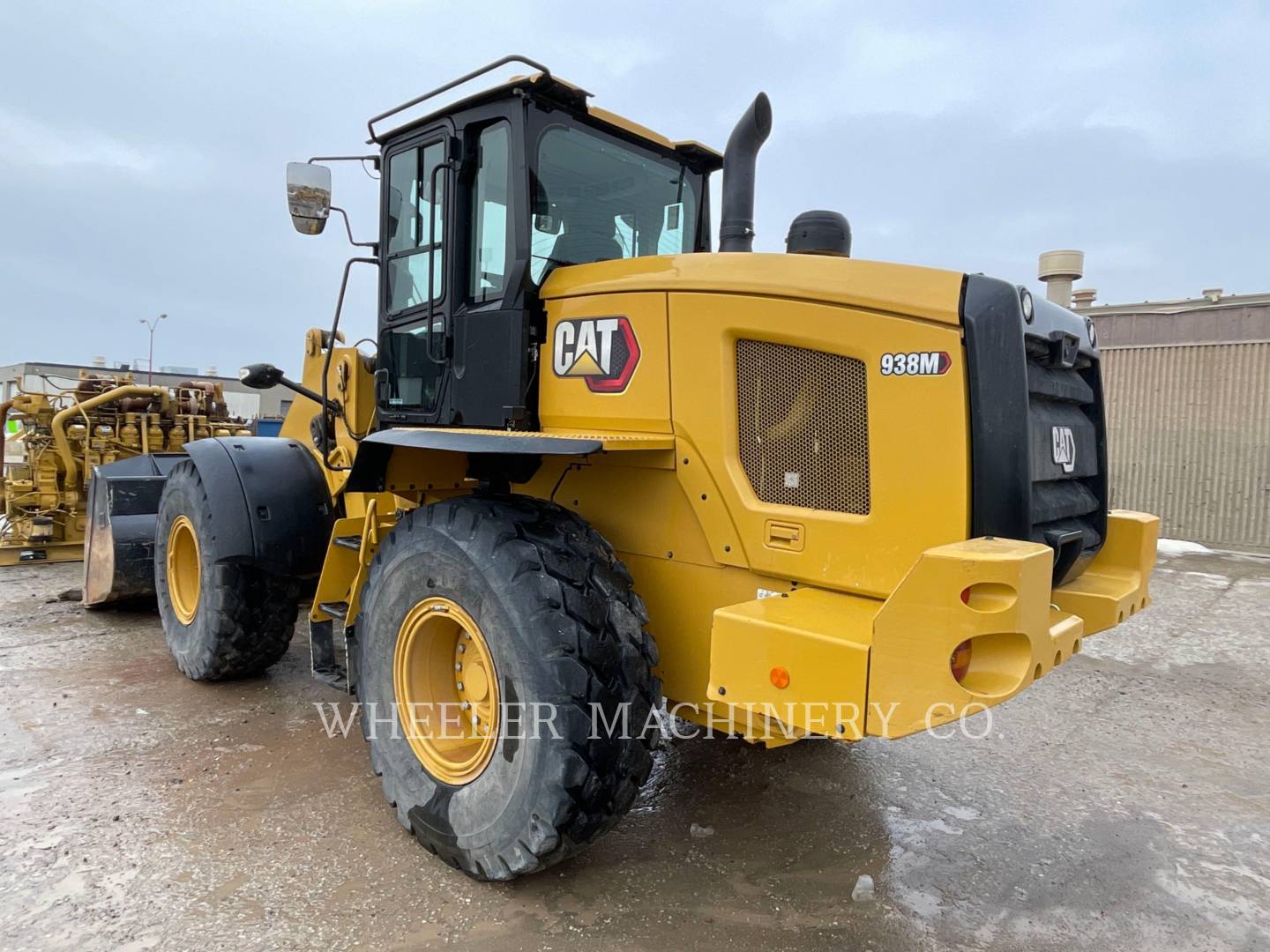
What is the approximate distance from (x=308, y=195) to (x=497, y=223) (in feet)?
3.46

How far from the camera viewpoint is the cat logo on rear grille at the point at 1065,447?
2.74 meters

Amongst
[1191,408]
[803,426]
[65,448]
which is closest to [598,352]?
[803,426]

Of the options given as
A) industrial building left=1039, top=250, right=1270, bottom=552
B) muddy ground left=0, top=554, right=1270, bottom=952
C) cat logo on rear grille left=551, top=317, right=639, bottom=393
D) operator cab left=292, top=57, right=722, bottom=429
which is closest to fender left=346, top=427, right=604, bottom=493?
operator cab left=292, top=57, right=722, bottom=429

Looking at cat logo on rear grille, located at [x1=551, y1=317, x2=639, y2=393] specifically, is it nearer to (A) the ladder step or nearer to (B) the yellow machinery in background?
(A) the ladder step

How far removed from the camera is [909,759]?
154 inches

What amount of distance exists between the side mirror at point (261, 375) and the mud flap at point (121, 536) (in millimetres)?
2100

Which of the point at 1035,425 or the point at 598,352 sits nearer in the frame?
the point at 1035,425

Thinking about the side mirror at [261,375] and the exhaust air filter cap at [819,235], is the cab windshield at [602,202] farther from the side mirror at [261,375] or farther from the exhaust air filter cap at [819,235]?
the side mirror at [261,375]

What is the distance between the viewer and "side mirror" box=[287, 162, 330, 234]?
379 centimetres

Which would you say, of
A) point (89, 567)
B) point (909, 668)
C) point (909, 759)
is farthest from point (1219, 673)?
point (89, 567)

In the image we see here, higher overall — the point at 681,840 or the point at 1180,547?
the point at 1180,547

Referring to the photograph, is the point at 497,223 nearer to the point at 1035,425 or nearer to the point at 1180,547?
the point at 1035,425

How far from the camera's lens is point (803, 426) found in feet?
8.57

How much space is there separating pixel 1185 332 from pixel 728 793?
10.1 metres
